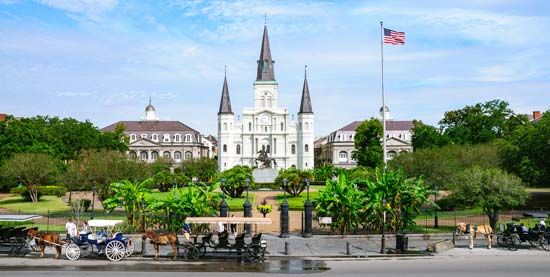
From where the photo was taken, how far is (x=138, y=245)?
23.7 metres

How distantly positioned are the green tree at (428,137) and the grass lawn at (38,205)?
178ft

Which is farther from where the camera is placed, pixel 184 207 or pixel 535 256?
pixel 184 207

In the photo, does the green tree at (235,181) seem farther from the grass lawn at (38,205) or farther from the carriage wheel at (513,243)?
the carriage wheel at (513,243)

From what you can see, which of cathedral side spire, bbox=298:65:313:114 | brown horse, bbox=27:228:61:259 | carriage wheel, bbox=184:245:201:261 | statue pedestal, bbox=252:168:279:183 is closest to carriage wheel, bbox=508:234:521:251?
carriage wheel, bbox=184:245:201:261

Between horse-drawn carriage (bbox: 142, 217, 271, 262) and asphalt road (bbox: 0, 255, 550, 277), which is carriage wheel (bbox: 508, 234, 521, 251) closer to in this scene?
asphalt road (bbox: 0, 255, 550, 277)

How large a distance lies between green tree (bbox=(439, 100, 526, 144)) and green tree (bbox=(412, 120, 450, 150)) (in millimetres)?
1541

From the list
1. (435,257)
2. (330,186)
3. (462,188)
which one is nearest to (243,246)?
(435,257)

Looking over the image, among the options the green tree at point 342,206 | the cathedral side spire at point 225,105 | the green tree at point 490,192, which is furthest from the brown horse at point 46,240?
the cathedral side spire at point 225,105

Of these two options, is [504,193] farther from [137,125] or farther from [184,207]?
[137,125]

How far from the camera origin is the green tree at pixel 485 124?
78.6 m

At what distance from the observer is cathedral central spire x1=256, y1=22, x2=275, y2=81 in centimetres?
11569

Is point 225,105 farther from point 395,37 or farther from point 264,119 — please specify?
point 395,37

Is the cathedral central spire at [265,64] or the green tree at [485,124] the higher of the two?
the cathedral central spire at [265,64]

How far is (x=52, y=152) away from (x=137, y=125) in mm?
64509
